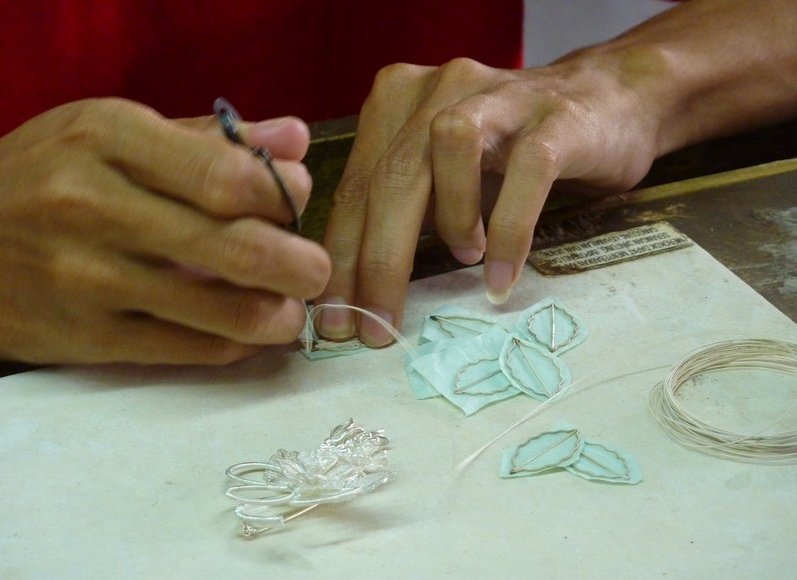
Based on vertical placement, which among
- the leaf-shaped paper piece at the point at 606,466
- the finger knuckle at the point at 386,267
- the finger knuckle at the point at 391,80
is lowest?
the leaf-shaped paper piece at the point at 606,466

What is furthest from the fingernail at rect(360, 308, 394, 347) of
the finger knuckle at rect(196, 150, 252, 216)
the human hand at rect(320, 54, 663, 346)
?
the finger knuckle at rect(196, 150, 252, 216)

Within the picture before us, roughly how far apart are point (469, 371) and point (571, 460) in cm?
15

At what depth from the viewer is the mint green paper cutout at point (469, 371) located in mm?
727

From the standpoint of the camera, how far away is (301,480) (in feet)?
2.06

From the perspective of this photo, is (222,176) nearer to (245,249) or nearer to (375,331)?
(245,249)

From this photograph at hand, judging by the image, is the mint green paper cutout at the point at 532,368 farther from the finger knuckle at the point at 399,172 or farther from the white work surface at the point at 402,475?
the finger knuckle at the point at 399,172

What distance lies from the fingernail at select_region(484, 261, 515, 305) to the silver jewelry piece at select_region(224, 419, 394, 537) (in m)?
0.23

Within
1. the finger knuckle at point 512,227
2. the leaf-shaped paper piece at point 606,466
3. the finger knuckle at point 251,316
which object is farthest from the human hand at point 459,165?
the leaf-shaped paper piece at point 606,466

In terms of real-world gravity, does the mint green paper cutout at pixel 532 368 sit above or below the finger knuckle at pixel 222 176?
below

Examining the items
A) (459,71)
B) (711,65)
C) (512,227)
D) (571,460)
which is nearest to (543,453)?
(571,460)

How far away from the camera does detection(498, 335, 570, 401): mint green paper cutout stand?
0.73 m

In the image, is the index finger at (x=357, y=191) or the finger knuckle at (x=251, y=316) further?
the index finger at (x=357, y=191)

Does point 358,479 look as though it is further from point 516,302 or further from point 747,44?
point 747,44

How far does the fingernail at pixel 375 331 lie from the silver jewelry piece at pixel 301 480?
0.51 feet
